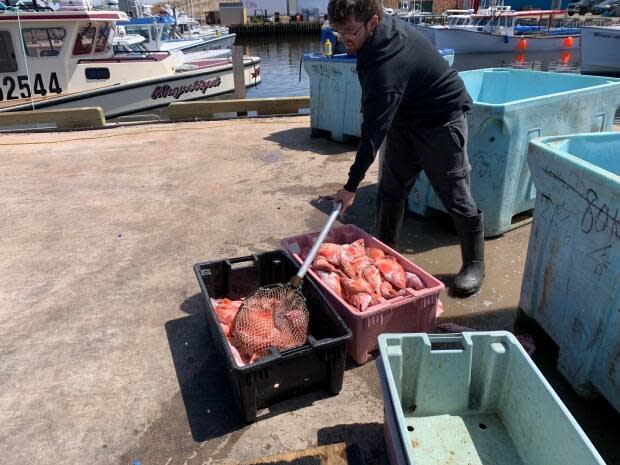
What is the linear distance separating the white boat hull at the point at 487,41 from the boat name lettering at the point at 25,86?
25.0 m

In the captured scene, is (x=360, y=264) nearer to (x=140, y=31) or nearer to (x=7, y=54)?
(x=7, y=54)

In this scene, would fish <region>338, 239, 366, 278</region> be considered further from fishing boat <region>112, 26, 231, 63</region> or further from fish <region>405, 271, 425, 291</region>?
fishing boat <region>112, 26, 231, 63</region>

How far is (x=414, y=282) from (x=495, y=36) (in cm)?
3371

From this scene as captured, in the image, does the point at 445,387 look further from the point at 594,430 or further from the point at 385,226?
the point at 385,226

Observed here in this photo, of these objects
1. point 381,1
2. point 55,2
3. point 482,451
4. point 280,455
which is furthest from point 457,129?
point 55,2

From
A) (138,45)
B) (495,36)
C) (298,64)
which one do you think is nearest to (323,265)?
(138,45)

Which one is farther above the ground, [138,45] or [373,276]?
[138,45]

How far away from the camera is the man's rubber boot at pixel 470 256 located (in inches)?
132

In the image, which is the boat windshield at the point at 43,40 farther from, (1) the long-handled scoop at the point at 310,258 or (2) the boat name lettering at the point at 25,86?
(1) the long-handled scoop at the point at 310,258

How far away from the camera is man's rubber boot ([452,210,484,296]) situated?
132 inches

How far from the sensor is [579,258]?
2.36 metres

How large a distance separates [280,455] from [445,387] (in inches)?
33.2

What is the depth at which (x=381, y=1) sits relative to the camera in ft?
9.33

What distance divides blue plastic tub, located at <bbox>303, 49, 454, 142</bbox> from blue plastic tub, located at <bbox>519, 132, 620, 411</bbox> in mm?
4080
